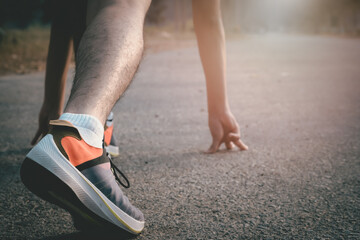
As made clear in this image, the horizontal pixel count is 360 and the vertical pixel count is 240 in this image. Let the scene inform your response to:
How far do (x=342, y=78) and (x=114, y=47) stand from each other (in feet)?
15.2

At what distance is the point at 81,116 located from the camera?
944 mm

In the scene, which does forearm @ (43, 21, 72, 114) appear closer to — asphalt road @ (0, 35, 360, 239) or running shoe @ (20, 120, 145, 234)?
asphalt road @ (0, 35, 360, 239)

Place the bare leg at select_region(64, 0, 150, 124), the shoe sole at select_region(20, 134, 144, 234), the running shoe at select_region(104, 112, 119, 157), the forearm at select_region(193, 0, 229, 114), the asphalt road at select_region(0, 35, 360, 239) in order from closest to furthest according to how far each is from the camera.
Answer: the shoe sole at select_region(20, 134, 144, 234)
the bare leg at select_region(64, 0, 150, 124)
the asphalt road at select_region(0, 35, 360, 239)
the running shoe at select_region(104, 112, 119, 157)
the forearm at select_region(193, 0, 229, 114)

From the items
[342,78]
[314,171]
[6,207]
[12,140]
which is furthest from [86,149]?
[342,78]

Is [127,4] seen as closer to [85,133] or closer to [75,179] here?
[85,133]

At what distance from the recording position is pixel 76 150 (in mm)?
902

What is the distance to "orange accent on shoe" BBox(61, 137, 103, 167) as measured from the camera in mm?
894

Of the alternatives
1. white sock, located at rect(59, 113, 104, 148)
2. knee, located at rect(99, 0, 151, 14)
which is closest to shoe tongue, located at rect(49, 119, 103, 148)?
white sock, located at rect(59, 113, 104, 148)

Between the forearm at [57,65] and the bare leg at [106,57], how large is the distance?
29.9 inches

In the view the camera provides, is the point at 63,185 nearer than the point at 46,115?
Yes

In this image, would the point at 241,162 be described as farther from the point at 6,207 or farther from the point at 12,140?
the point at 12,140

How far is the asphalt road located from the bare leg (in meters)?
0.43

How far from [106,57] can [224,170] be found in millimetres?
862

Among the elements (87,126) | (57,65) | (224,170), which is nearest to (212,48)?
(224,170)
